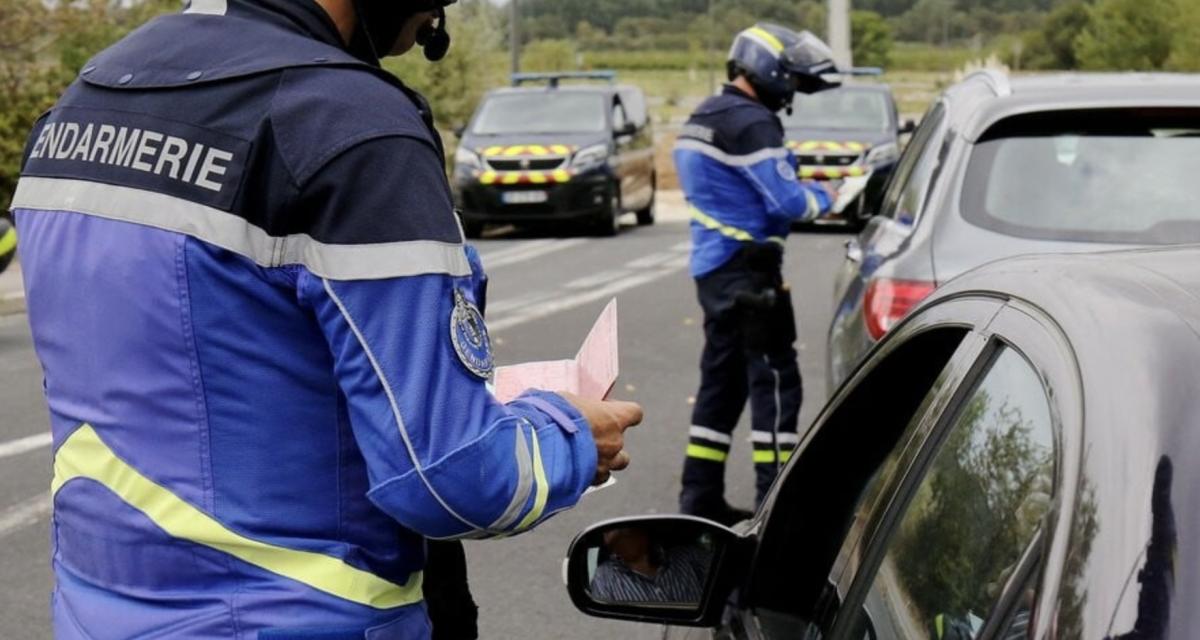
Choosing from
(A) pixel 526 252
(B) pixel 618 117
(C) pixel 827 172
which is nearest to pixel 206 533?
(A) pixel 526 252

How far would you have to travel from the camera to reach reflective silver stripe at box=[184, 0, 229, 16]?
2.35 metres

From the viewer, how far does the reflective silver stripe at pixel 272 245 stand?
2092mm

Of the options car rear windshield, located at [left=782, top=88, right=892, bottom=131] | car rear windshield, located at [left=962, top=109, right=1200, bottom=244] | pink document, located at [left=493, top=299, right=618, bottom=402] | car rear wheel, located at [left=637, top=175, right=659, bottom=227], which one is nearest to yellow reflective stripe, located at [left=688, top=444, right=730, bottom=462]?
car rear windshield, located at [left=962, top=109, right=1200, bottom=244]

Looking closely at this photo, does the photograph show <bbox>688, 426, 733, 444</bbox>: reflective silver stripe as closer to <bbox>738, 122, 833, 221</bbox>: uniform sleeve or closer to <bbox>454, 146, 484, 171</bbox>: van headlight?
<bbox>738, 122, 833, 221</bbox>: uniform sleeve

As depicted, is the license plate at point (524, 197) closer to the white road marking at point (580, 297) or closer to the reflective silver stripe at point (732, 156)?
the white road marking at point (580, 297)

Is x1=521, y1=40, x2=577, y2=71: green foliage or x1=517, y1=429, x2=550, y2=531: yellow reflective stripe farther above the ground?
x1=517, y1=429, x2=550, y2=531: yellow reflective stripe

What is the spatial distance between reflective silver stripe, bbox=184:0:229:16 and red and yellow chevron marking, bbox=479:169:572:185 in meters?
18.4

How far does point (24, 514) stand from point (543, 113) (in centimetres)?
1566

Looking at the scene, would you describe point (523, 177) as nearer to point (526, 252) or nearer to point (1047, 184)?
point (526, 252)

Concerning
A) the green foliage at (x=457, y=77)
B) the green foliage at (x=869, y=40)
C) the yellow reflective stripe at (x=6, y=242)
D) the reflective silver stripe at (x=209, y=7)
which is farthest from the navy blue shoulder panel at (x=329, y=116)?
the green foliage at (x=869, y=40)

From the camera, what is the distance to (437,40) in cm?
267

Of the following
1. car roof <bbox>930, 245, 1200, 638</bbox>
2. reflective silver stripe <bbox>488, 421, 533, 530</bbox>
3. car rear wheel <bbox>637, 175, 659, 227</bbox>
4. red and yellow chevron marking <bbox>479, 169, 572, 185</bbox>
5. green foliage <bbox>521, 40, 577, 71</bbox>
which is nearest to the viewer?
car roof <bbox>930, 245, 1200, 638</bbox>

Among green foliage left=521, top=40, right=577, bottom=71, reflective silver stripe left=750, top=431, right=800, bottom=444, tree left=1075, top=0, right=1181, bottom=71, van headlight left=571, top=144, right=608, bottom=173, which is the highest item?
reflective silver stripe left=750, top=431, right=800, bottom=444

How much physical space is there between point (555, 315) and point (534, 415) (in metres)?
10.8
